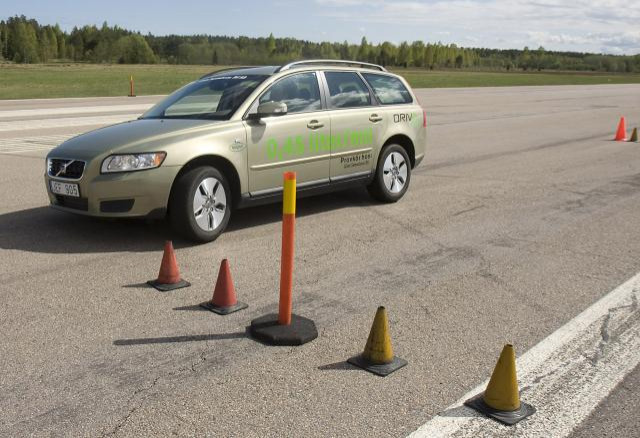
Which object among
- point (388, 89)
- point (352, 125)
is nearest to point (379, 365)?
point (352, 125)

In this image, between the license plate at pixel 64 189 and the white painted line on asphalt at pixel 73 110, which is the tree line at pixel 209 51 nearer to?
the white painted line on asphalt at pixel 73 110

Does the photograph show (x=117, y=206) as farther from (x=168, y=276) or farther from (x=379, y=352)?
(x=379, y=352)

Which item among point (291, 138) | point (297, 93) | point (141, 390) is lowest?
point (141, 390)

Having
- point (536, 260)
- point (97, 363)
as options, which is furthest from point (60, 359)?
point (536, 260)

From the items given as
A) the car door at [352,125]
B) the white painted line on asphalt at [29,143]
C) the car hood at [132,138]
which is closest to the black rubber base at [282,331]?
the car hood at [132,138]

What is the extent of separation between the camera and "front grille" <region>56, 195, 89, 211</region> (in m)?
6.46

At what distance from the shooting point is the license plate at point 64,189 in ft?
21.3

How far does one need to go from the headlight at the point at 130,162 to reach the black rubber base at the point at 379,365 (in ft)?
10.5

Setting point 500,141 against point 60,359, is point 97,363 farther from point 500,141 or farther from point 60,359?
point 500,141

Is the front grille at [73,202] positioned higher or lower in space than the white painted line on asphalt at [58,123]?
higher

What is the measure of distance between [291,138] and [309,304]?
2.83m

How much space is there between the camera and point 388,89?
902 centimetres

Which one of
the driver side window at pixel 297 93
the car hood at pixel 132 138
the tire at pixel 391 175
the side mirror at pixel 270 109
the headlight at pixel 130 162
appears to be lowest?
the tire at pixel 391 175

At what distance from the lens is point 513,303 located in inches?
205
